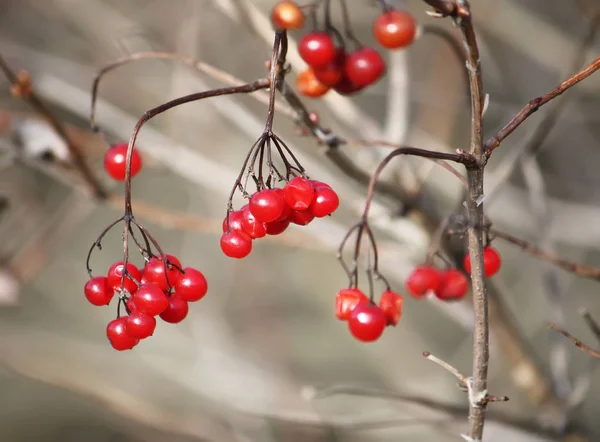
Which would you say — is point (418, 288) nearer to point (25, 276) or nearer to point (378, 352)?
point (25, 276)

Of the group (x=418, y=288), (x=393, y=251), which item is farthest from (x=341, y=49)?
(x=393, y=251)

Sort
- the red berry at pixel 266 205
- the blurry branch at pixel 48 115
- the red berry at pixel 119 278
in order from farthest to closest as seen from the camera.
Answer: the blurry branch at pixel 48 115 → the red berry at pixel 119 278 → the red berry at pixel 266 205

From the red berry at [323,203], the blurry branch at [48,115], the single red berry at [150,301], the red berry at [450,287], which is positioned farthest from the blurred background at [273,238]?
the single red berry at [150,301]

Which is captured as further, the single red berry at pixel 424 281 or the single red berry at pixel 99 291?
the single red berry at pixel 424 281

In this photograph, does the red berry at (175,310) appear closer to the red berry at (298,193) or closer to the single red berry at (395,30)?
the red berry at (298,193)

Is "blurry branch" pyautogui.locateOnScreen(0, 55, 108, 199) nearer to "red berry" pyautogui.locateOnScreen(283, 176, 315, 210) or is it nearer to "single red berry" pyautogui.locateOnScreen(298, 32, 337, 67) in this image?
"single red berry" pyautogui.locateOnScreen(298, 32, 337, 67)

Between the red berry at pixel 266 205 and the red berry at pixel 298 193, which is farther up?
the red berry at pixel 298 193
